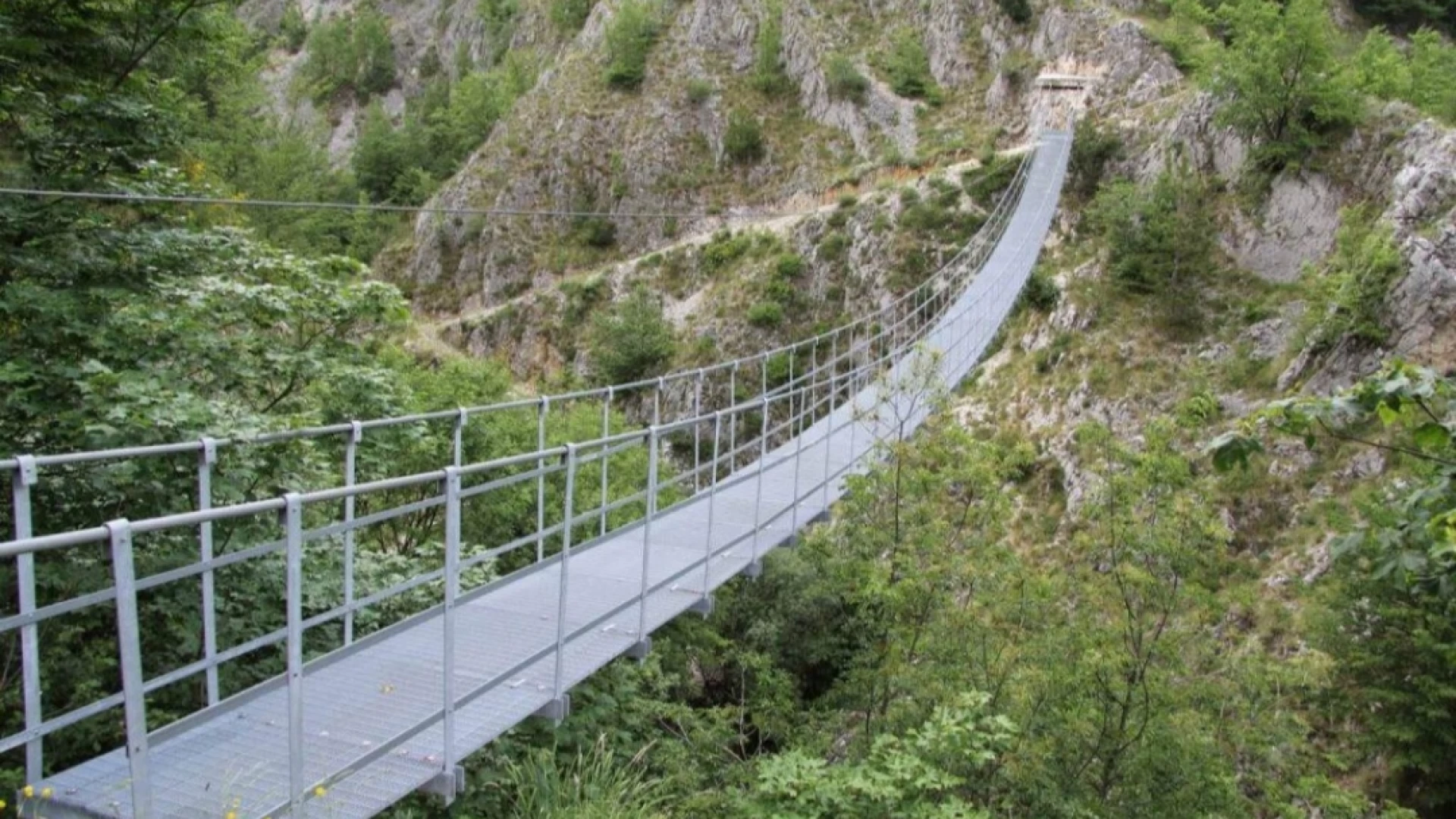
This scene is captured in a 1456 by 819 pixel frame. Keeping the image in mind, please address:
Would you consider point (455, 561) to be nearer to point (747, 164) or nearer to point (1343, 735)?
point (1343, 735)

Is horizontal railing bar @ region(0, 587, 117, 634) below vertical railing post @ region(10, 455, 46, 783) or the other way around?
the other way around

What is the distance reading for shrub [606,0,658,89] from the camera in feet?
83.1

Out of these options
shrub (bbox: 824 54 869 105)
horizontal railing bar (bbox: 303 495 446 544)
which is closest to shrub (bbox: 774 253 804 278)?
shrub (bbox: 824 54 869 105)

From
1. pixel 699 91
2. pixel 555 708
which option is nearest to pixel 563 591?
pixel 555 708

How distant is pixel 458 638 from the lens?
360cm

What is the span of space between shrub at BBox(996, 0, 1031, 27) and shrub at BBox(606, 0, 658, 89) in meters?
9.48

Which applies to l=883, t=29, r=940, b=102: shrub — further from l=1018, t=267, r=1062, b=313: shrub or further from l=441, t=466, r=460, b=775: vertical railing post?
l=441, t=466, r=460, b=775: vertical railing post

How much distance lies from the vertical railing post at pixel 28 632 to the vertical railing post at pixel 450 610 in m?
0.96

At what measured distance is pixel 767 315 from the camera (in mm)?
17359

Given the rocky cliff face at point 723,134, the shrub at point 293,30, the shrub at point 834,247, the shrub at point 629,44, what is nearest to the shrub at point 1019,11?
the rocky cliff face at point 723,134

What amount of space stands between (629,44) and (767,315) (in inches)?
478

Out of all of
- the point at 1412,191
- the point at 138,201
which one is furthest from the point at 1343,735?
the point at 138,201

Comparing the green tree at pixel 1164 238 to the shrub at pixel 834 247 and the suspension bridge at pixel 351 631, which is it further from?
the suspension bridge at pixel 351 631

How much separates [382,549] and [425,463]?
1983 mm
